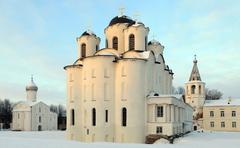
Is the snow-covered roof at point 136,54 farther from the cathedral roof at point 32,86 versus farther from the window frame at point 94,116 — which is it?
the cathedral roof at point 32,86

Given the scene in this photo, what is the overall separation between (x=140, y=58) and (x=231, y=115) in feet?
135

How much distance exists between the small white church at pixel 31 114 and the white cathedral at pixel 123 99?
136 ft

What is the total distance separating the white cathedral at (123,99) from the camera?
127ft

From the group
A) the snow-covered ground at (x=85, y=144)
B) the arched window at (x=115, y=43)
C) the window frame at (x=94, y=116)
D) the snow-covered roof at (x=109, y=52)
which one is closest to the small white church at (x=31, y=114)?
the arched window at (x=115, y=43)

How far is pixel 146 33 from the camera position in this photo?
4406 cm

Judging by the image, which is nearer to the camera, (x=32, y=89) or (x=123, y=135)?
(x=123, y=135)

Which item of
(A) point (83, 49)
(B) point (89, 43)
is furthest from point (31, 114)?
(B) point (89, 43)

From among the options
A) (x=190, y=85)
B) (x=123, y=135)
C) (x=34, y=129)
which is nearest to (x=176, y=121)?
(x=123, y=135)

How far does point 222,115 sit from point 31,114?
140 feet

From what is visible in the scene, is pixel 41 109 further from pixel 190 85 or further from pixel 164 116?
pixel 164 116

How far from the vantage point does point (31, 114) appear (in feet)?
271

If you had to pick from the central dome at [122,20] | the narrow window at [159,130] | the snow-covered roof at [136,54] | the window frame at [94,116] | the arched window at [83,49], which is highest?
the central dome at [122,20]

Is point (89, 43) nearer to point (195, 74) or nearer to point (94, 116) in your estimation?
point (94, 116)

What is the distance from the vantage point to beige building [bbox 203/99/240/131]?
241 feet
